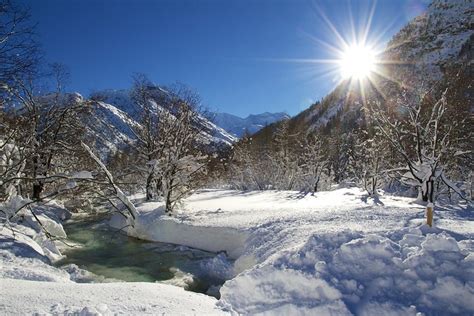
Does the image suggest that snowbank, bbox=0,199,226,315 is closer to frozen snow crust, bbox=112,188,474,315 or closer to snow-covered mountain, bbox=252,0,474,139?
frozen snow crust, bbox=112,188,474,315

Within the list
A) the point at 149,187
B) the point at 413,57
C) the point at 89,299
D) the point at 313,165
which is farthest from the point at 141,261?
the point at 413,57

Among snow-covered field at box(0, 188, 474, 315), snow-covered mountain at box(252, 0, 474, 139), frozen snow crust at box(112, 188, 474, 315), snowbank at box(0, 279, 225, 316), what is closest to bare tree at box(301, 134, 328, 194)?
frozen snow crust at box(112, 188, 474, 315)

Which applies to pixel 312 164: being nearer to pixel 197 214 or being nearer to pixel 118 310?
pixel 197 214

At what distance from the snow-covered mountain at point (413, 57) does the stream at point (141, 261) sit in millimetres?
88480

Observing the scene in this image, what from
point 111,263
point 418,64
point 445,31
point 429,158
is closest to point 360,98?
point 418,64

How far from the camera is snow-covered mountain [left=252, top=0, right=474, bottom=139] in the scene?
361 feet

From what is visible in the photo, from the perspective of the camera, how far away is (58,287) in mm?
5512

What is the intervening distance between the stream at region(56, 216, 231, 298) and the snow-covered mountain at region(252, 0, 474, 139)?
88480 mm

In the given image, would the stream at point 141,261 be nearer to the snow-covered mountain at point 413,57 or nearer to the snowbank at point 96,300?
the snowbank at point 96,300

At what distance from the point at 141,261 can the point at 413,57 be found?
139 m

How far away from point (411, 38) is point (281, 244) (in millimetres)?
163297

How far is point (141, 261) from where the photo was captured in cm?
1169

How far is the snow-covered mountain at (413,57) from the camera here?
11000cm

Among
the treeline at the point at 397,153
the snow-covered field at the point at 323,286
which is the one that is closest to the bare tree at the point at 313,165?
the treeline at the point at 397,153
